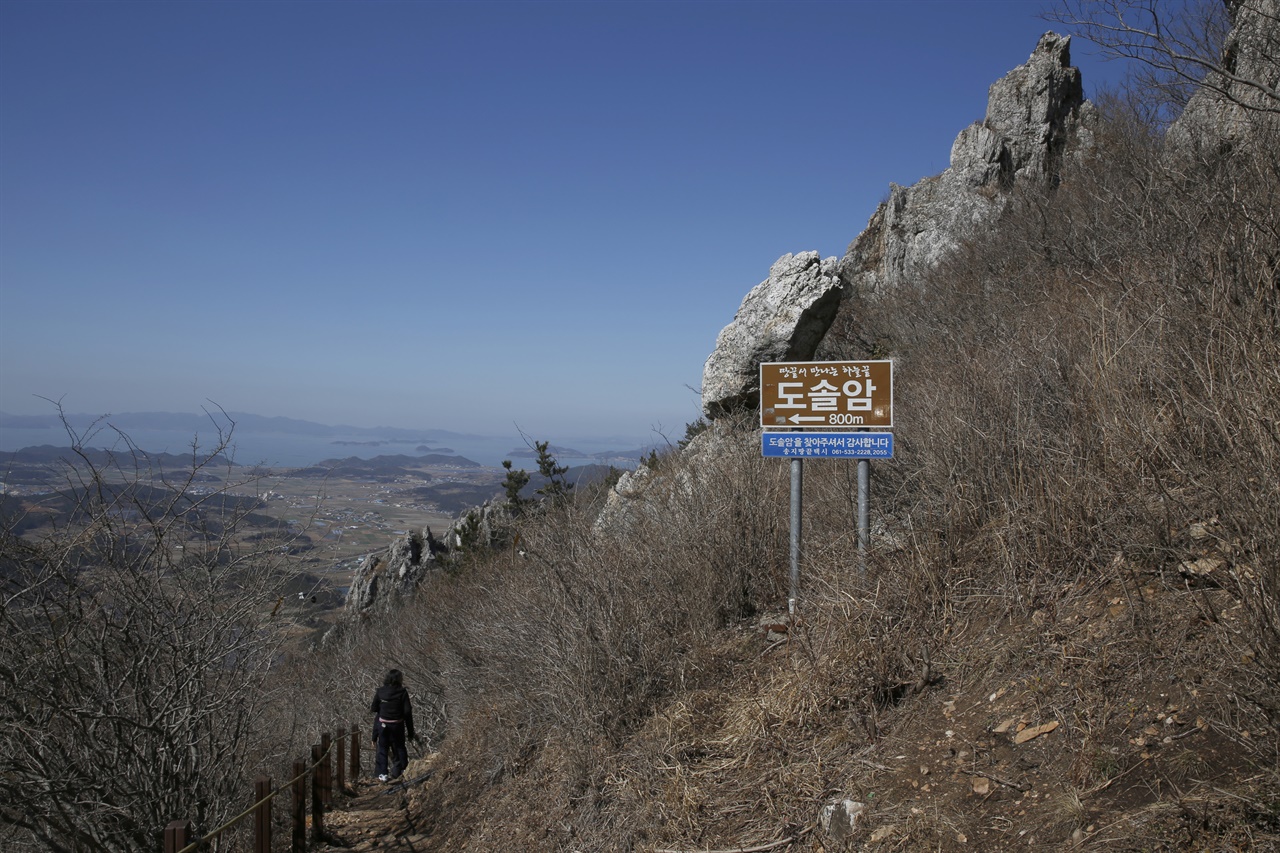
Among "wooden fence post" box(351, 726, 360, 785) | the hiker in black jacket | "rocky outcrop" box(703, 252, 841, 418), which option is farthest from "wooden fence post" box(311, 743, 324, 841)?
"rocky outcrop" box(703, 252, 841, 418)

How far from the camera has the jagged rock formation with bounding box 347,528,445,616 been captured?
27281 mm

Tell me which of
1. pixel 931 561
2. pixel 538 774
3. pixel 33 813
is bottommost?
pixel 538 774

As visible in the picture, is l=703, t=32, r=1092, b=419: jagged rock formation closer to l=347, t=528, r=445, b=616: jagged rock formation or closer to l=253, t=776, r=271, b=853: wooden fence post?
l=253, t=776, r=271, b=853: wooden fence post

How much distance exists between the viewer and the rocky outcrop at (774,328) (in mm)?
12227

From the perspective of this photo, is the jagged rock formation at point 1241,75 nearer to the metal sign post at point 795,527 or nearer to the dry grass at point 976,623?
the dry grass at point 976,623

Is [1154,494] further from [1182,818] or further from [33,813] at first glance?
[33,813]

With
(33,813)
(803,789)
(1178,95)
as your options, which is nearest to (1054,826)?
(803,789)

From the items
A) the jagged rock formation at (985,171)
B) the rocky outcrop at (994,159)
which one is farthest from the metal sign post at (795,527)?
the rocky outcrop at (994,159)

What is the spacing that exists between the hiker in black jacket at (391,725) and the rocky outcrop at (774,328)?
6.18 m

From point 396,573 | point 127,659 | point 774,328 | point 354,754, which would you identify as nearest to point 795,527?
point 127,659

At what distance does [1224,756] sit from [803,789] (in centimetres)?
193

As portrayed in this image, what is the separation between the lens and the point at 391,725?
987cm

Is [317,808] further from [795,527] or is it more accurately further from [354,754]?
[795,527]

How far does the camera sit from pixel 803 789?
4055 millimetres
